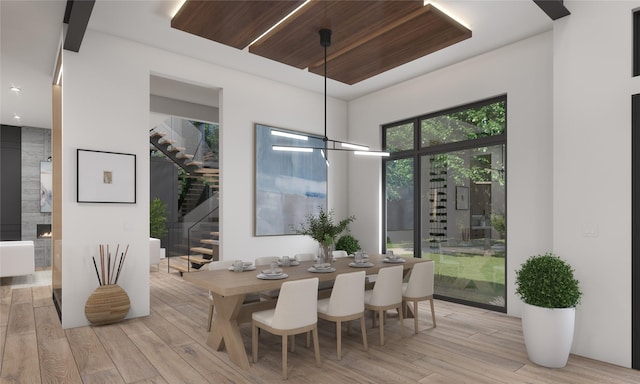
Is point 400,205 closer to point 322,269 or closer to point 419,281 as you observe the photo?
point 419,281

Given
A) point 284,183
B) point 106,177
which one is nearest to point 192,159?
point 284,183

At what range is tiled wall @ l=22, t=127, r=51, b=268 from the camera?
867 cm

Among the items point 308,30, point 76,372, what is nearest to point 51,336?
point 76,372

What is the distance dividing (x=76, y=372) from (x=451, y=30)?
15.6ft

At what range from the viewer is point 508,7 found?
3.97 metres

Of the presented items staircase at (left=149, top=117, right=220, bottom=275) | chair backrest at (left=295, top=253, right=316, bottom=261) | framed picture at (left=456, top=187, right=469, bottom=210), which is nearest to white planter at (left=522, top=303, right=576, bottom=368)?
framed picture at (left=456, top=187, right=469, bottom=210)

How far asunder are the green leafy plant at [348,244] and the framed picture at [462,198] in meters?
1.82

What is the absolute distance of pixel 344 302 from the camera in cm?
350

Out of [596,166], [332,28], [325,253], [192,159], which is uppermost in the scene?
[332,28]

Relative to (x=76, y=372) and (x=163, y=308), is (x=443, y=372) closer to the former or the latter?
(x=76, y=372)

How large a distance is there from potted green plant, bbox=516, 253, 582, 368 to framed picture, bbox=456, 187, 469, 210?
2017 millimetres

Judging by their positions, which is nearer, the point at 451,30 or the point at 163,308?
the point at 451,30

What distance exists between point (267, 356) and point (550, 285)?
254 centimetres

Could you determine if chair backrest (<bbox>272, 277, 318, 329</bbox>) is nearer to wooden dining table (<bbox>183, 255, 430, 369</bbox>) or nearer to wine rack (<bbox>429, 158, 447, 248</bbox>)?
wooden dining table (<bbox>183, 255, 430, 369</bbox>)
